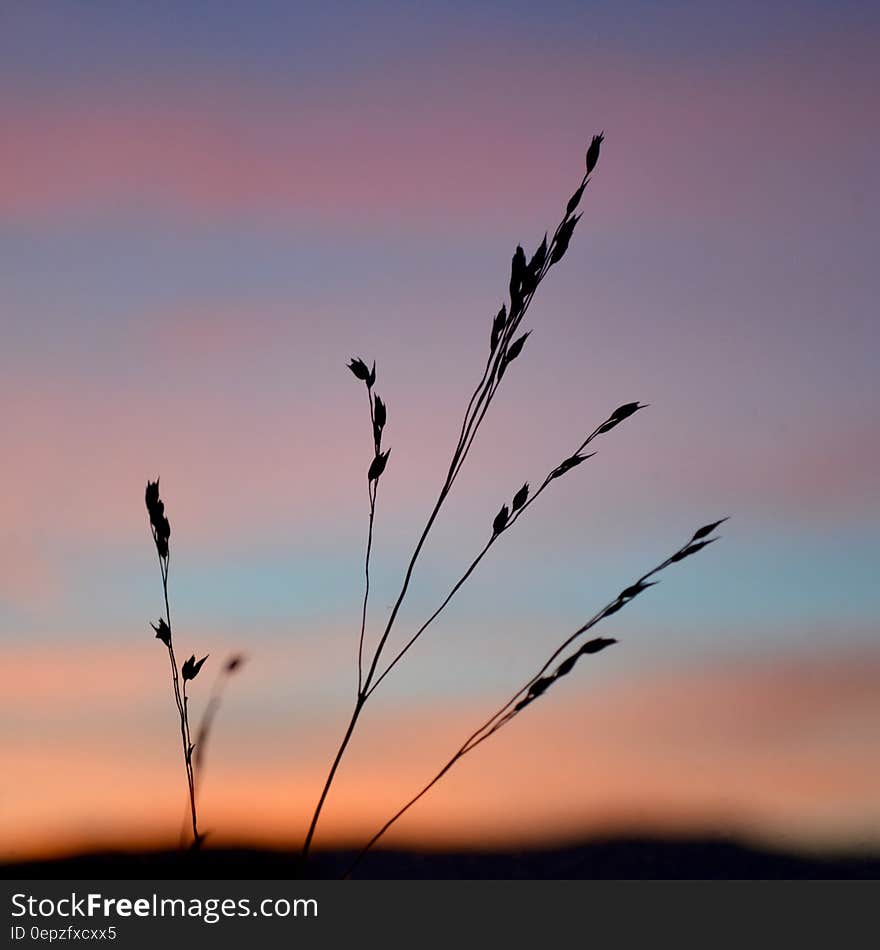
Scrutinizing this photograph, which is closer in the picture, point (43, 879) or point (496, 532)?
point (496, 532)

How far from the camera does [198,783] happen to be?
4.56ft

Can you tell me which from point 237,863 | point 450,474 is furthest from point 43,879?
point 450,474

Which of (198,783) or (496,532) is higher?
(496,532)

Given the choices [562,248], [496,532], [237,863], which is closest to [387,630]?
[496,532]

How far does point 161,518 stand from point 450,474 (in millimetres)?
445

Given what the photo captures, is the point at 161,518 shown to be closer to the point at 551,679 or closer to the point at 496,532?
the point at 496,532

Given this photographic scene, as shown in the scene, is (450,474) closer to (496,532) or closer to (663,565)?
(496,532)

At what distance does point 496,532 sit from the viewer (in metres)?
1.40

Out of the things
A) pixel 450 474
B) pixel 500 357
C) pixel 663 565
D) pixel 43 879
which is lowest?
pixel 43 879

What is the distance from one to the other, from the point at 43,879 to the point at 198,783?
1371mm
